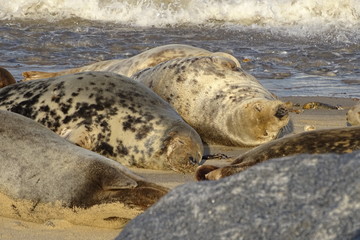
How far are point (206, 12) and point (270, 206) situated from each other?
1672 cm

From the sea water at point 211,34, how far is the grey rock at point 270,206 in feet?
24.6

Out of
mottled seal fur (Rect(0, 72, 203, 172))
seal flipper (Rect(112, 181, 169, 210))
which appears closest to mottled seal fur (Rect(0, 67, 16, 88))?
mottled seal fur (Rect(0, 72, 203, 172))

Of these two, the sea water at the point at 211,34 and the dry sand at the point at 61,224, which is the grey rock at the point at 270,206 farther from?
the sea water at the point at 211,34

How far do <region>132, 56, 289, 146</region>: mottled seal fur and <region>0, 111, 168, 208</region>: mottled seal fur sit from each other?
2.41 m

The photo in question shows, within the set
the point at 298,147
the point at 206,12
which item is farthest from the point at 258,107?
the point at 206,12

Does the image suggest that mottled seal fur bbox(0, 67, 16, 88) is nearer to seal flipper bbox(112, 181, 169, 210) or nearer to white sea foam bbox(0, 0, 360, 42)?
seal flipper bbox(112, 181, 169, 210)

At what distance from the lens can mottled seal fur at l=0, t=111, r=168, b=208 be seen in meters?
4.00

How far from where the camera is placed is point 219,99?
7.07 meters

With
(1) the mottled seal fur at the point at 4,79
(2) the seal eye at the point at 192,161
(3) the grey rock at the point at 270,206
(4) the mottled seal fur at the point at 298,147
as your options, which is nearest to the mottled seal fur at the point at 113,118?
(2) the seal eye at the point at 192,161

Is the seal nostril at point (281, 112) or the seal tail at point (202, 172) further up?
the seal tail at point (202, 172)

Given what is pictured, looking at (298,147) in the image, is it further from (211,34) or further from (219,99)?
(211,34)

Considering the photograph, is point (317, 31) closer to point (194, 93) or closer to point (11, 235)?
point (194, 93)

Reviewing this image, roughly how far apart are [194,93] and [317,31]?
33.3ft

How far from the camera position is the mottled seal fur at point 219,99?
6523 mm
